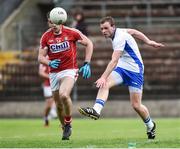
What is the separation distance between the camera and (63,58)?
16766 mm

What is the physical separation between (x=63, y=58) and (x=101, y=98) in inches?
66.3

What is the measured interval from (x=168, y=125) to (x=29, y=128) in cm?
408

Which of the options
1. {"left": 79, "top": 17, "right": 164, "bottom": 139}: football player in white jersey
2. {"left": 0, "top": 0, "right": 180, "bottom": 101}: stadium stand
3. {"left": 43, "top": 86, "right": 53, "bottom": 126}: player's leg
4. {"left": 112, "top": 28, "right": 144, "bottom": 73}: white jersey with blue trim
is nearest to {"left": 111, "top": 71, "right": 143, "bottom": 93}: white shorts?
{"left": 79, "top": 17, "right": 164, "bottom": 139}: football player in white jersey

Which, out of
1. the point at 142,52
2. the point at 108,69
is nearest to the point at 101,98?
the point at 108,69

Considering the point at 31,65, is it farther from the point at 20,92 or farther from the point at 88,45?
the point at 88,45

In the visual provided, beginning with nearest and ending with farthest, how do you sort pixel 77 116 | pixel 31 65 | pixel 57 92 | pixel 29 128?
1. pixel 57 92
2. pixel 29 128
3. pixel 77 116
4. pixel 31 65

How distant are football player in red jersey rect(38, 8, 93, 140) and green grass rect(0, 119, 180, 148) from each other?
85cm

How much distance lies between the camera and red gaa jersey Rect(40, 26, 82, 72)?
16656 millimetres

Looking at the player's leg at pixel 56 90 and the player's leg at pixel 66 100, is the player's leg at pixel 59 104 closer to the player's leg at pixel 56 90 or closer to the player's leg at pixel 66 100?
the player's leg at pixel 56 90

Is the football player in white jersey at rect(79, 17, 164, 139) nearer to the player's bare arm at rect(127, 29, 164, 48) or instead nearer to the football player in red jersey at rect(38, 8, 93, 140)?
the player's bare arm at rect(127, 29, 164, 48)

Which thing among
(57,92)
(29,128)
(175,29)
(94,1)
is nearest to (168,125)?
(29,128)

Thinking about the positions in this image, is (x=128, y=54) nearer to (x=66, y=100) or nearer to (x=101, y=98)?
(x=101, y=98)

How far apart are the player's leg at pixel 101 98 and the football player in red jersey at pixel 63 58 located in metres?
0.70

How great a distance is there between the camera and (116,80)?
16031 mm
